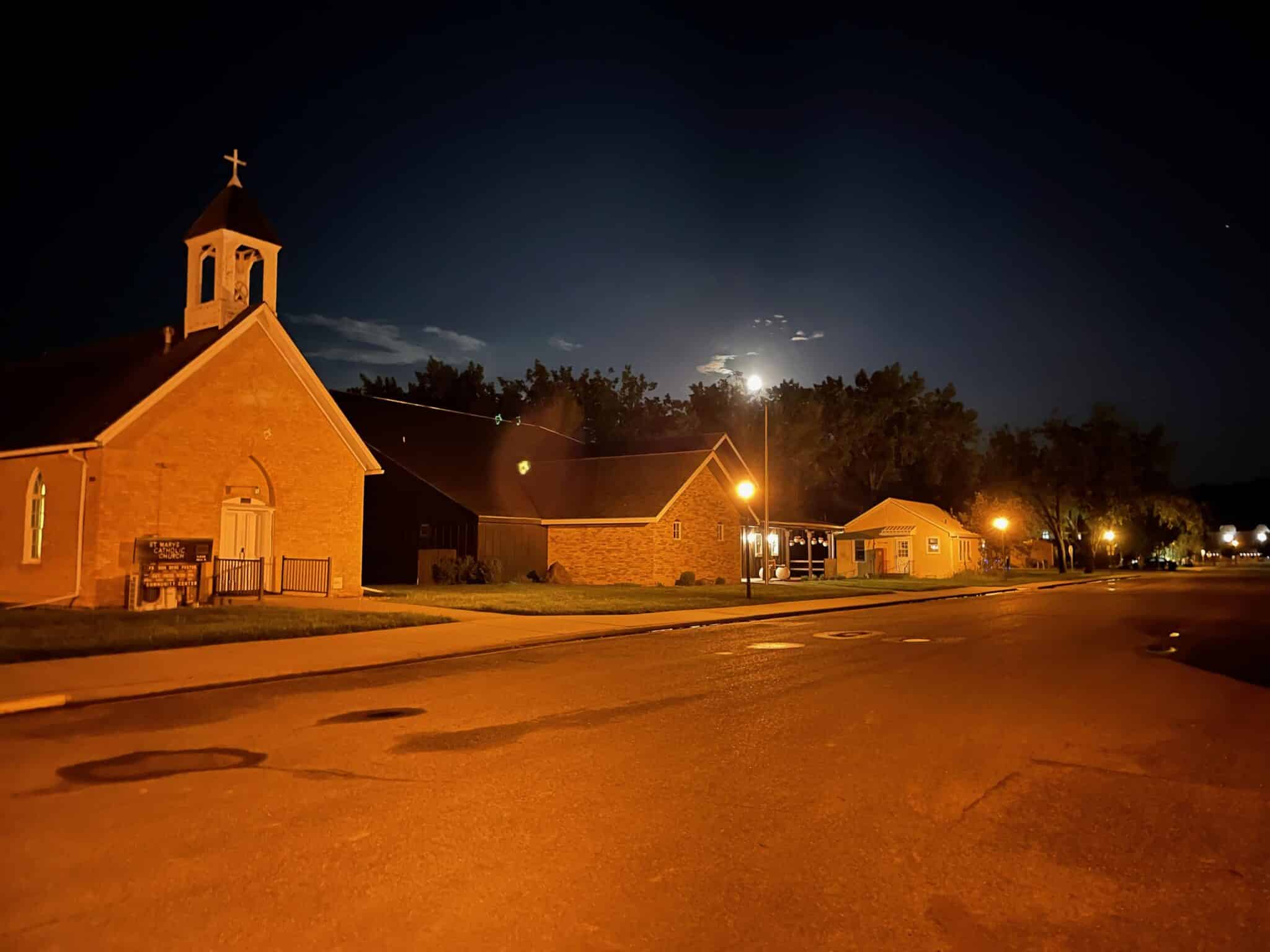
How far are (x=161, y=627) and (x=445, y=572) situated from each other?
16.1 m

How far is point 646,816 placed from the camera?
638 centimetres

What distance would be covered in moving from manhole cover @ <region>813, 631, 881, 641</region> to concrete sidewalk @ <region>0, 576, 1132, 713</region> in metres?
3.27

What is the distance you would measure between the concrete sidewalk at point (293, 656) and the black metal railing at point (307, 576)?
2.14 meters

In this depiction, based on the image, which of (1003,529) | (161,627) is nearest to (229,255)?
(161,627)

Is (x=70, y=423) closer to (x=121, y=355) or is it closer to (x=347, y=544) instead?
(x=121, y=355)

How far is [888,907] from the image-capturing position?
4848mm

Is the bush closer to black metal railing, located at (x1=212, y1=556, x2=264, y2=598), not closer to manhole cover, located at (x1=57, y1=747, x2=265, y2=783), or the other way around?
black metal railing, located at (x1=212, y1=556, x2=264, y2=598)

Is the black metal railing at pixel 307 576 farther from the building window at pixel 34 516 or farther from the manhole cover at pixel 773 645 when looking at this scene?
the manhole cover at pixel 773 645

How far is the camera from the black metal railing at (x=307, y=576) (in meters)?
25.2

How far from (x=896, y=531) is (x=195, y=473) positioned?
45.9 m

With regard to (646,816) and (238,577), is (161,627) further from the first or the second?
(646,816)

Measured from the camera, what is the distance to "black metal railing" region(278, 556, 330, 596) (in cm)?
2523

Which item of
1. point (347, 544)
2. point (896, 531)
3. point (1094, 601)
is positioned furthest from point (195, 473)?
point (896, 531)

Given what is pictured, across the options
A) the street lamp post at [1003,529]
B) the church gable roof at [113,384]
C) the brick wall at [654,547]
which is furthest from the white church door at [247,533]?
the street lamp post at [1003,529]
